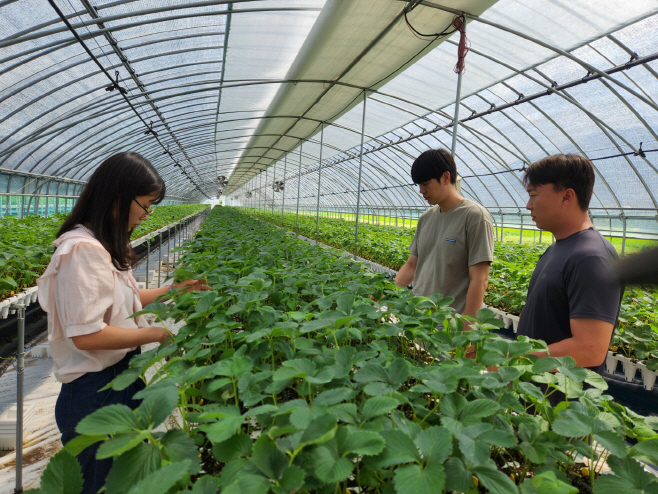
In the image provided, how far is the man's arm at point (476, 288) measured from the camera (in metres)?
2.75

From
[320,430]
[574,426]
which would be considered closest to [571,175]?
Answer: [574,426]

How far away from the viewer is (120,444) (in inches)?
29.4

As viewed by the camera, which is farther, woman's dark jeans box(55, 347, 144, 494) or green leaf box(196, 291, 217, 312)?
woman's dark jeans box(55, 347, 144, 494)

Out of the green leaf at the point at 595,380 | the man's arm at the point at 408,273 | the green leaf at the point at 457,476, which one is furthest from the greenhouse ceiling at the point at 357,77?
the green leaf at the point at 457,476

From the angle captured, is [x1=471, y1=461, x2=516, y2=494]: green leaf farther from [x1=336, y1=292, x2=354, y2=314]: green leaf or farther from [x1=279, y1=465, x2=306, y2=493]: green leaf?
[x1=336, y1=292, x2=354, y2=314]: green leaf

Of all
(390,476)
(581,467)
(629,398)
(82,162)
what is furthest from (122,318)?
(82,162)

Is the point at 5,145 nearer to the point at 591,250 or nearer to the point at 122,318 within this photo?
the point at 122,318

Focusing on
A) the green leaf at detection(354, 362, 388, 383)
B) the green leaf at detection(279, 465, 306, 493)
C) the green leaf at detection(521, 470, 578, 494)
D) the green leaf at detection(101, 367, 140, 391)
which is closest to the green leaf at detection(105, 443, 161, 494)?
the green leaf at detection(279, 465, 306, 493)

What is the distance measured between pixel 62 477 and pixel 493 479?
77 centimetres

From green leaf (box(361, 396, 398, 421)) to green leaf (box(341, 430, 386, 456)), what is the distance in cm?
11

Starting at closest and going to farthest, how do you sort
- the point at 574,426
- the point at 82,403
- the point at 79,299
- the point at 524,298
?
the point at 574,426
the point at 79,299
the point at 82,403
the point at 524,298

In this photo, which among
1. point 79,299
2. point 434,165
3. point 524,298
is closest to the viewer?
point 79,299

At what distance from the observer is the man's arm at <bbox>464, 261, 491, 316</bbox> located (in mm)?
2748

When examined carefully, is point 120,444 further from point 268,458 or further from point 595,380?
point 595,380
